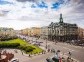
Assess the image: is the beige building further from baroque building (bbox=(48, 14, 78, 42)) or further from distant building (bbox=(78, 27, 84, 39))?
baroque building (bbox=(48, 14, 78, 42))

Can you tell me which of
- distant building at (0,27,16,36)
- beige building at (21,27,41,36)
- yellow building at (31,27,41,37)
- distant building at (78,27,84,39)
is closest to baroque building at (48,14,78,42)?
distant building at (78,27,84,39)

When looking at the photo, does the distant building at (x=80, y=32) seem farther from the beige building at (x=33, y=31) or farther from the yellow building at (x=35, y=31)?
the yellow building at (x=35, y=31)

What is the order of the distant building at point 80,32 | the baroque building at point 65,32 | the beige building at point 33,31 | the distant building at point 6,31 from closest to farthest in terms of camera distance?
the baroque building at point 65,32
the distant building at point 80,32
the distant building at point 6,31
the beige building at point 33,31

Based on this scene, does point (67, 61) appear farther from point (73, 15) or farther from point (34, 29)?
point (34, 29)

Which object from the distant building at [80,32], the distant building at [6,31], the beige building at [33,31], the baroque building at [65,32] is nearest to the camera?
the baroque building at [65,32]

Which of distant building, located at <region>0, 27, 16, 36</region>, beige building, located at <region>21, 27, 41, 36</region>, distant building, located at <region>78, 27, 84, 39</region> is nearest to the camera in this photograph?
distant building, located at <region>78, 27, 84, 39</region>

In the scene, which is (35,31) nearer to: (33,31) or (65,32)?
(33,31)

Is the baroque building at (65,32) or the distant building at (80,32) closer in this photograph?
the baroque building at (65,32)

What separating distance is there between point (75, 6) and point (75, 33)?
22.7 metres

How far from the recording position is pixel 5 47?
29594 mm

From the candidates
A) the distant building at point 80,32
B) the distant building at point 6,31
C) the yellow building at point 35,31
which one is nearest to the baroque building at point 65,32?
the distant building at point 80,32

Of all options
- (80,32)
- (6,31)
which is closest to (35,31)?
(6,31)

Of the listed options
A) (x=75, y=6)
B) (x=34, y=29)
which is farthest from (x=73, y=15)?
(x=34, y=29)

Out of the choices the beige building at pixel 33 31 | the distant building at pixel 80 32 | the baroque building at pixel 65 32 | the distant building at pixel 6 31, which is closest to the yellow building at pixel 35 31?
the beige building at pixel 33 31
